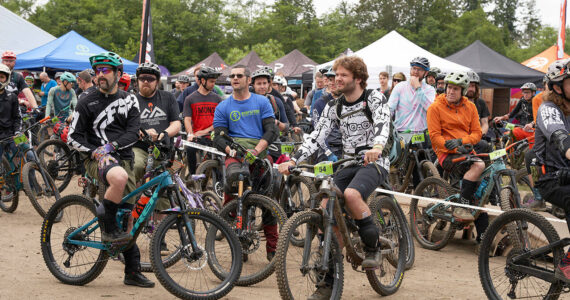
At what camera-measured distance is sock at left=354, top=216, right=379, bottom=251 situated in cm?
520

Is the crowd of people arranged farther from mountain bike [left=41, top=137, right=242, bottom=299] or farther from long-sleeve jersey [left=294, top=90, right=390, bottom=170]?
mountain bike [left=41, top=137, right=242, bottom=299]

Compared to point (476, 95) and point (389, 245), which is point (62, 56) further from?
point (389, 245)

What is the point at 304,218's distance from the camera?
15.6ft

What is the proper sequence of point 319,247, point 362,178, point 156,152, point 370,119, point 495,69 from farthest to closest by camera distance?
point 495,69, point 156,152, point 370,119, point 362,178, point 319,247

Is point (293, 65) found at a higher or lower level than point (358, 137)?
higher

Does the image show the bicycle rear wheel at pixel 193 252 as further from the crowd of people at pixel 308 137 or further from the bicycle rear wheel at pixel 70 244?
the bicycle rear wheel at pixel 70 244

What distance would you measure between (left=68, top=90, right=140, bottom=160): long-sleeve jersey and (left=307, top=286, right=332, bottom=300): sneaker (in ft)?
7.22

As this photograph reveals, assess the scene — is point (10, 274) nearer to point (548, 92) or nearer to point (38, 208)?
point (38, 208)

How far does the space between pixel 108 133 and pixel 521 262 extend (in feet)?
12.1

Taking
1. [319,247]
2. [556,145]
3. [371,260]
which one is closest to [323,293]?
[319,247]

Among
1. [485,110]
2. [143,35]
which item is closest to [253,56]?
[143,35]

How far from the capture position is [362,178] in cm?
519

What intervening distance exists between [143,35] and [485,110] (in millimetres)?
6975

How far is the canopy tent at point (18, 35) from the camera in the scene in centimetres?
2650
